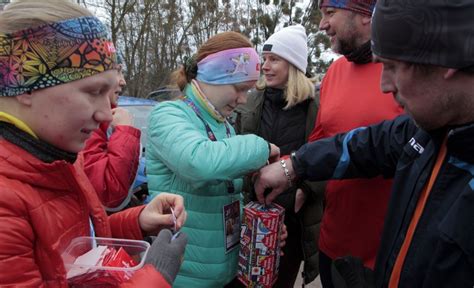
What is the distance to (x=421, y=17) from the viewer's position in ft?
3.76

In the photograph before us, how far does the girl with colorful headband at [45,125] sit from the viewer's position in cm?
98

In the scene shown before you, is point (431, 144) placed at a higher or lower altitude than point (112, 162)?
higher

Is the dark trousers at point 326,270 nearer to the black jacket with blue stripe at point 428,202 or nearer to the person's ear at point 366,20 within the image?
the black jacket with blue stripe at point 428,202

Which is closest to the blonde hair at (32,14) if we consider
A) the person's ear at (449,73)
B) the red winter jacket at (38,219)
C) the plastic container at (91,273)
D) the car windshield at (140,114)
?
the red winter jacket at (38,219)

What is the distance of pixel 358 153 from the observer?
1.86 m

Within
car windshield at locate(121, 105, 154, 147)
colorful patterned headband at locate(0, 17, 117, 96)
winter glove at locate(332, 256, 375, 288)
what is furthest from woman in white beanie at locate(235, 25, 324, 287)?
car windshield at locate(121, 105, 154, 147)

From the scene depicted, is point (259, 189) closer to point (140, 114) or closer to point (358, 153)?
point (358, 153)

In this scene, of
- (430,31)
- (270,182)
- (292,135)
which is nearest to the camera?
(430,31)

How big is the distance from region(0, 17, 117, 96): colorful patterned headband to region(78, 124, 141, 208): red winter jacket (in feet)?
2.95

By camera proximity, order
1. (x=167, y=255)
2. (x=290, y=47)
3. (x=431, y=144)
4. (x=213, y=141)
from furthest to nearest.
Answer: (x=290, y=47), (x=213, y=141), (x=431, y=144), (x=167, y=255)

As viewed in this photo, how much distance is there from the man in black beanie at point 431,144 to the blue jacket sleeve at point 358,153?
0.26m

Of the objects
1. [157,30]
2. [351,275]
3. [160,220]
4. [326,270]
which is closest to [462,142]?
[351,275]

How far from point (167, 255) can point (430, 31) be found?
3.53 ft

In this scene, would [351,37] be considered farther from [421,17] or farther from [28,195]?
[28,195]
